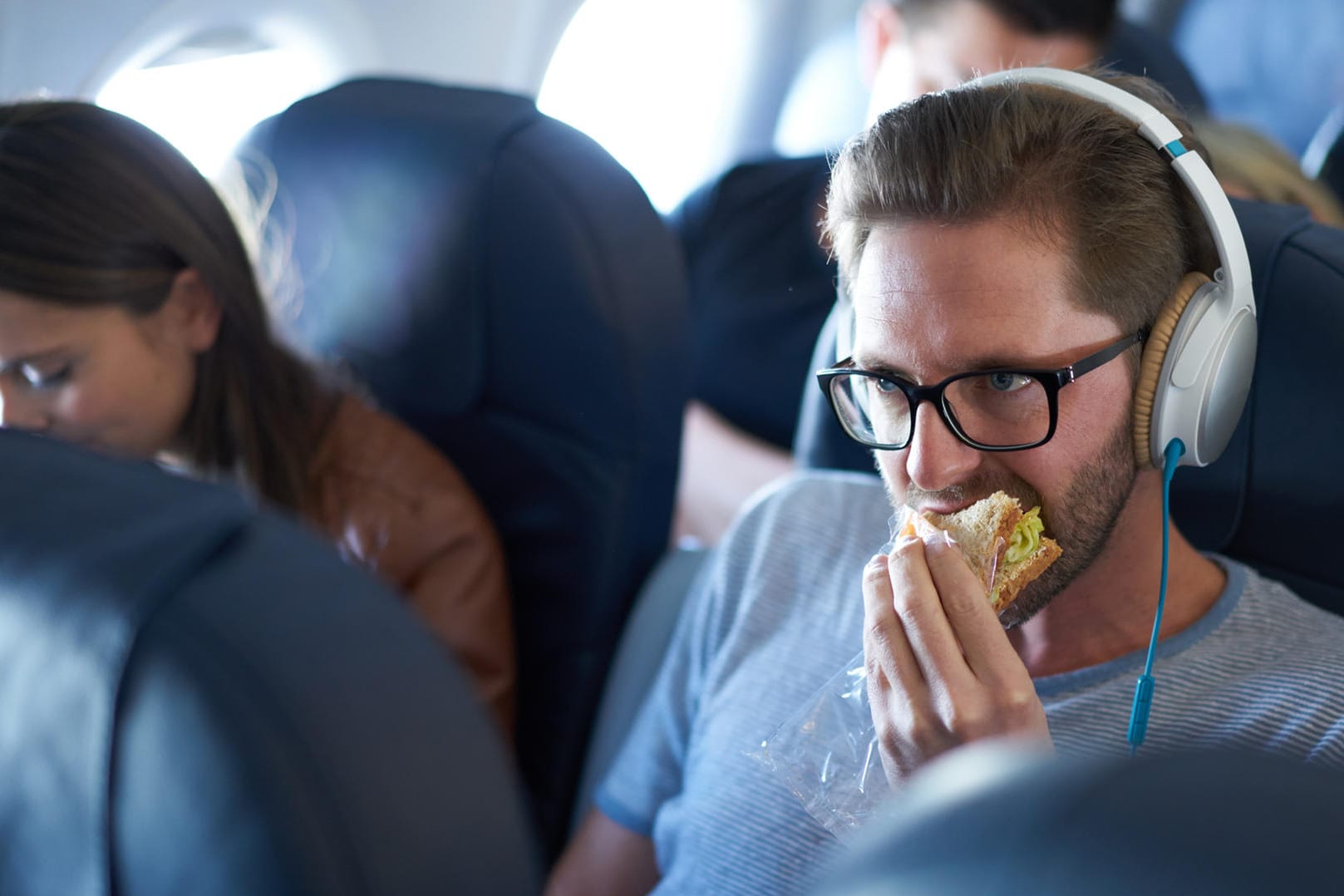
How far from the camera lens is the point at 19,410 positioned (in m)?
1.73

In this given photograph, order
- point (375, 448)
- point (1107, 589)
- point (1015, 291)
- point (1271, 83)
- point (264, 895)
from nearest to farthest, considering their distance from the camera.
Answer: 1. point (264, 895)
2. point (1015, 291)
3. point (1107, 589)
4. point (375, 448)
5. point (1271, 83)

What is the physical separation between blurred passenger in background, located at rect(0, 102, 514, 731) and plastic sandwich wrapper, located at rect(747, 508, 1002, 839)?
65cm

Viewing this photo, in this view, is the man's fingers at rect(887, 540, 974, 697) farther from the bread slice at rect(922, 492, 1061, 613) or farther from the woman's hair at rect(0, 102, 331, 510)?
the woman's hair at rect(0, 102, 331, 510)

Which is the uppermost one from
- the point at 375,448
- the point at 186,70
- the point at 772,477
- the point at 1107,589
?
the point at 186,70

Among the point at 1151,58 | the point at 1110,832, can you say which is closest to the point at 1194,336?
the point at 1110,832

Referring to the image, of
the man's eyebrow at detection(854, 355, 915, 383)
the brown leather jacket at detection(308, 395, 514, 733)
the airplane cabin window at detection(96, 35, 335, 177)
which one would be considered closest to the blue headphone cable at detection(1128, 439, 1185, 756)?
the man's eyebrow at detection(854, 355, 915, 383)

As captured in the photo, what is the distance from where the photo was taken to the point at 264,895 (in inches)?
18.4

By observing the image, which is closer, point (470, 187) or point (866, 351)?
point (866, 351)

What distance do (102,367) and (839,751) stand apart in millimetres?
1169

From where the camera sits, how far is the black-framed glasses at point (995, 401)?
3.73ft

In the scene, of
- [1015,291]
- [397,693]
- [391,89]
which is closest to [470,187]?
[391,89]

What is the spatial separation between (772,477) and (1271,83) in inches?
98.3

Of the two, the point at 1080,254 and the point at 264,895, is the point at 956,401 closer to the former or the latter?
the point at 1080,254

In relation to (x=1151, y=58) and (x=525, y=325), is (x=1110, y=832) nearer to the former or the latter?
(x=525, y=325)
